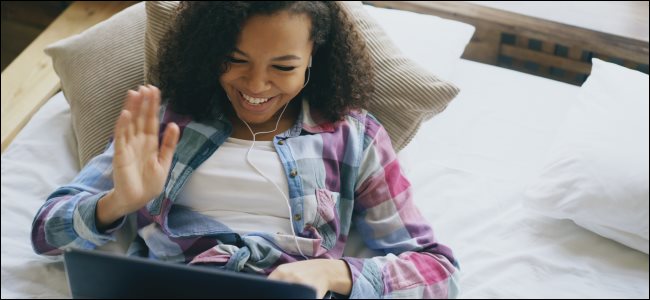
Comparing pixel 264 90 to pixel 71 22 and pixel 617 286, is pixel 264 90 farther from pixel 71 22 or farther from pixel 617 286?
pixel 71 22

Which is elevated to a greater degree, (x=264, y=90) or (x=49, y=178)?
(x=264, y=90)

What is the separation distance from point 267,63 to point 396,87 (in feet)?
0.80

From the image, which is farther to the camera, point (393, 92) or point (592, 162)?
point (393, 92)

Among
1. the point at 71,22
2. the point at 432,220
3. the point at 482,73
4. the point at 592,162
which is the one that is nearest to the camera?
the point at 592,162

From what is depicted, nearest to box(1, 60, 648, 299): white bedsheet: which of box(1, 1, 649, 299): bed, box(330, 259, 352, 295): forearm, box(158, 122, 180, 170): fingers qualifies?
box(1, 1, 649, 299): bed

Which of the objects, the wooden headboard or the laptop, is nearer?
the laptop

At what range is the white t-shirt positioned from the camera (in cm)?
85

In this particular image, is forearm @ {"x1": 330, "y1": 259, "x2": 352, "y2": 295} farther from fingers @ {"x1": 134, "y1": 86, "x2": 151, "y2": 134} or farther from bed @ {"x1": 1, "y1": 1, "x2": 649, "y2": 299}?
fingers @ {"x1": 134, "y1": 86, "x2": 151, "y2": 134}

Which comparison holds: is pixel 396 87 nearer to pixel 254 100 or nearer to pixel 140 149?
pixel 254 100

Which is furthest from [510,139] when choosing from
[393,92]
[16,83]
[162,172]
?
[16,83]

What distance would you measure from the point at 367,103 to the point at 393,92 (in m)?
0.05

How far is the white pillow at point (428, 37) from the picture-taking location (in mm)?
1104

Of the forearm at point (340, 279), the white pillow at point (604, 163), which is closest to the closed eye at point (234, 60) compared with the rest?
the forearm at point (340, 279)

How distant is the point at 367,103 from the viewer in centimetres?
94
